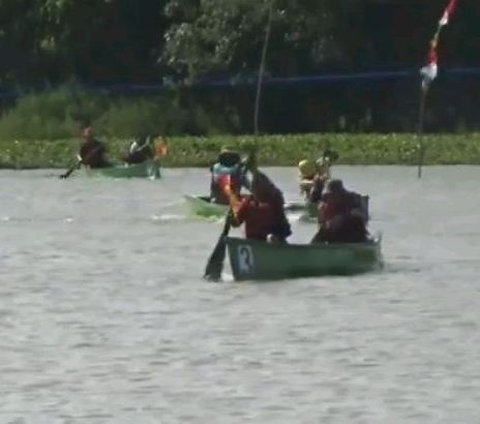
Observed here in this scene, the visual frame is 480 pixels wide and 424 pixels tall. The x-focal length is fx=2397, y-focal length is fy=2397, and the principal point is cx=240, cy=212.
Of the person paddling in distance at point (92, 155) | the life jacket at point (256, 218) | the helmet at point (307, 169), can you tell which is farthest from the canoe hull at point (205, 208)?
the person paddling in distance at point (92, 155)

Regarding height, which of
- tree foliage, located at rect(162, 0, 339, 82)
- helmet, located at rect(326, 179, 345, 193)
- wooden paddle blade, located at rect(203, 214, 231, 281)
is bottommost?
wooden paddle blade, located at rect(203, 214, 231, 281)

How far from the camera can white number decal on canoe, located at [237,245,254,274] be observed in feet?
86.1

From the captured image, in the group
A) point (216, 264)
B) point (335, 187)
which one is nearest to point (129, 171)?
point (216, 264)

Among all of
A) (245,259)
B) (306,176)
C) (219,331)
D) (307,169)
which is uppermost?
(307,169)

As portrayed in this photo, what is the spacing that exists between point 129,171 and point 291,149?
1070 centimetres

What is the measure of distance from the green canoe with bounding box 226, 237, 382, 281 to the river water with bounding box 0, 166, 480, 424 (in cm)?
16

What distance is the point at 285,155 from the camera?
190ft

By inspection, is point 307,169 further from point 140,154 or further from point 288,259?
point 140,154

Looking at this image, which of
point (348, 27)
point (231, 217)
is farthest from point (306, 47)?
point (231, 217)

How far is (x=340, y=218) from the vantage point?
2680 centimetres

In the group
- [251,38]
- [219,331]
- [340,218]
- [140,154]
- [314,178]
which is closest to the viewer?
[219,331]

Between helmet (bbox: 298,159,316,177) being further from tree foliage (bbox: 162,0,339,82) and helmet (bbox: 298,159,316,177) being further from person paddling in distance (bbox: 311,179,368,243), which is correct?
tree foliage (bbox: 162,0,339,82)

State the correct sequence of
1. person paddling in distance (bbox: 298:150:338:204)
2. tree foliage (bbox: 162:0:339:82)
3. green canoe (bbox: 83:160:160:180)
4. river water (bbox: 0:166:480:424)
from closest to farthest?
river water (bbox: 0:166:480:424), person paddling in distance (bbox: 298:150:338:204), green canoe (bbox: 83:160:160:180), tree foliage (bbox: 162:0:339:82)

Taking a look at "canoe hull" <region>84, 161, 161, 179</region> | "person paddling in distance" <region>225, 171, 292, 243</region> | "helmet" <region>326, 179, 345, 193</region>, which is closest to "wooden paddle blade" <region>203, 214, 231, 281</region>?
"person paddling in distance" <region>225, 171, 292, 243</region>
